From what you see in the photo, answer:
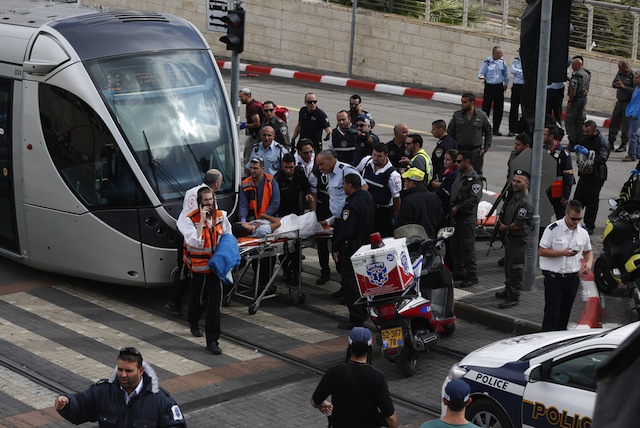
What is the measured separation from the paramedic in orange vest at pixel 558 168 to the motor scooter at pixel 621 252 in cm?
119

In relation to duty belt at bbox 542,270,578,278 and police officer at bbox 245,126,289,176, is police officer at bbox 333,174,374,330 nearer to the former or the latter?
duty belt at bbox 542,270,578,278

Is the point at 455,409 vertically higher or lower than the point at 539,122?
lower

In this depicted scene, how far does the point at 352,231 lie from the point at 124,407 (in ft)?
17.5

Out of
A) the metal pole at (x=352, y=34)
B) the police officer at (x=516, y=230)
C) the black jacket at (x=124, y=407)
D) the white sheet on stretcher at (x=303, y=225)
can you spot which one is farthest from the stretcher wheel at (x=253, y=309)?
the metal pole at (x=352, y=34)

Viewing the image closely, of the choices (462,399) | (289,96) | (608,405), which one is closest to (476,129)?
(462,399)

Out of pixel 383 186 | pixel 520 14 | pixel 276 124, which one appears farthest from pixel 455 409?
pixel 520 14

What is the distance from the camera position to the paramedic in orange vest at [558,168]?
13.7 m

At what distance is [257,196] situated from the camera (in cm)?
1246

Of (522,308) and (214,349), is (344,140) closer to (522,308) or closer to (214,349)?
(522,308)

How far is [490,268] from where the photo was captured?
13734 millimetres

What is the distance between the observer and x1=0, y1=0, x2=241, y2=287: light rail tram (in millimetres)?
11586

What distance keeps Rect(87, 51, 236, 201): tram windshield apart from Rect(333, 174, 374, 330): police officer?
1.80 m

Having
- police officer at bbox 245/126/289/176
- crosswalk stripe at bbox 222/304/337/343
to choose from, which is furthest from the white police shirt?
police officer at bbox 245/126/289/176

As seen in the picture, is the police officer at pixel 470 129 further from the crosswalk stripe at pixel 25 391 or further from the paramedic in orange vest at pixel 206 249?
the crosswalk stripe at pixel 25 391
